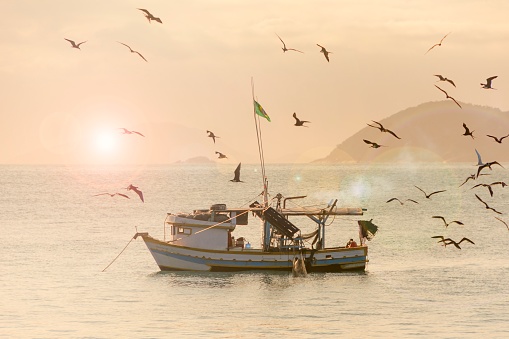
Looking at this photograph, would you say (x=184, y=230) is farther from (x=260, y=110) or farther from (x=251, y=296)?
(x=251, y=296)

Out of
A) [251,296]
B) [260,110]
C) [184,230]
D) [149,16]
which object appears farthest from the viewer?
[260,110]

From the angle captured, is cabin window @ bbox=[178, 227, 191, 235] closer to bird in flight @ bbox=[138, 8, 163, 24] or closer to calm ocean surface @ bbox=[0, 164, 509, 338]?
calm ocean surface @ bbox=[0, 164, 509, 338]

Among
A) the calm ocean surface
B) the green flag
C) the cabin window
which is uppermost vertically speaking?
the green flag

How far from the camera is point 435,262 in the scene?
7619cm

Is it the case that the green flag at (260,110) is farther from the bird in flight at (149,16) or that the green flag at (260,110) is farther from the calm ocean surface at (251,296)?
the bird in flight at (149,16)

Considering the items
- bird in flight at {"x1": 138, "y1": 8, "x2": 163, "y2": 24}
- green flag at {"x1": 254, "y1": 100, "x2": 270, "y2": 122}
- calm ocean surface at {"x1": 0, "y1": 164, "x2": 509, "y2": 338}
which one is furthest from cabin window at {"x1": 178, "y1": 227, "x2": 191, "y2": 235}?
bird in flight at {"x1": 138, "y1": 8, "x2": 163, "y2": 24}

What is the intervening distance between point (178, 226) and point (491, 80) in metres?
26.7

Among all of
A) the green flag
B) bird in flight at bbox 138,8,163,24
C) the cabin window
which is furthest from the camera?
the cabin window

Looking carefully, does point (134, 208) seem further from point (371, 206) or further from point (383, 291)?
point (383, 291)

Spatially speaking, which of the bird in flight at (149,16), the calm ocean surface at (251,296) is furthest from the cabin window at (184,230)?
the bird in flight at (149,16)

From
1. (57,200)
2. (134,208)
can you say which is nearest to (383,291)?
(134,208)

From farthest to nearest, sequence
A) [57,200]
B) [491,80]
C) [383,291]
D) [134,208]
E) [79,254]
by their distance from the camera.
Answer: [57,200], [134,208], [79,254], [383,291], [491,80]

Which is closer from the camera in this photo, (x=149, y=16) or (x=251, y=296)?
(x=149, y=16)

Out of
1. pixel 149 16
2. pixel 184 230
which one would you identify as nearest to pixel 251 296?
pixel 184 230
